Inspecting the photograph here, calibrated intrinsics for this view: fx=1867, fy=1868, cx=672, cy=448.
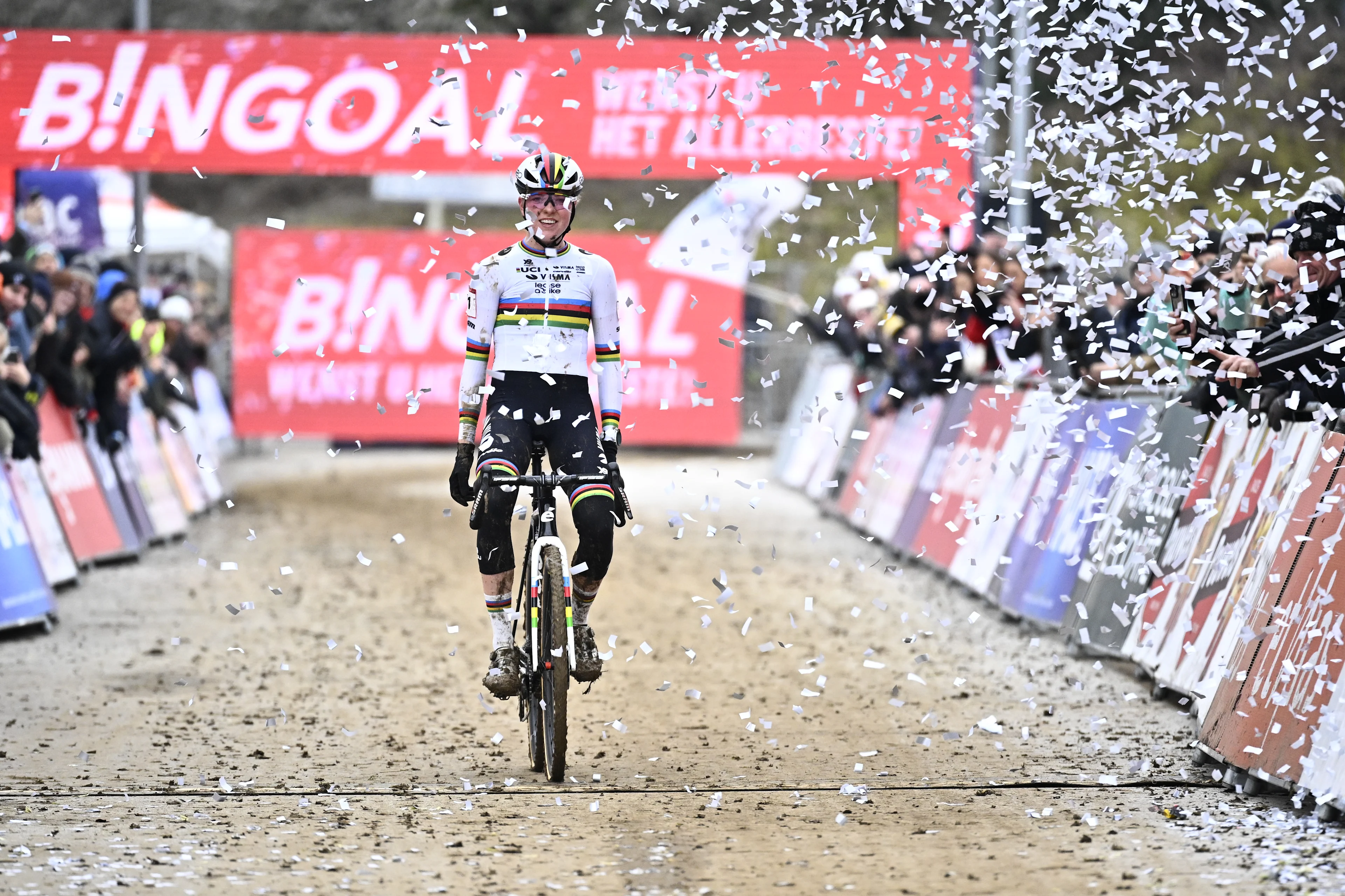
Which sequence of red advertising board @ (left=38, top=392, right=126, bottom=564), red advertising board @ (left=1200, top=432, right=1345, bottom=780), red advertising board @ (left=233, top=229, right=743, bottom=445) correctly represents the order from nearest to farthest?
red advertising board @ (left=1200, top=432, right=1345, bottom=780) → red advertising board @ (left=38, top=392, right=126, bottom=564) → red advertising board @ (left=233, top=229, right=743, bottom=445)

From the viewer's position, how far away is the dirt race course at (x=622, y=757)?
6148 mm

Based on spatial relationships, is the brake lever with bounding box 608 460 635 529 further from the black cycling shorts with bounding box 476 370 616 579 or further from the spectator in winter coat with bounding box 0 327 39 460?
the spectator in winter coat with bounding box 0 327 39 460

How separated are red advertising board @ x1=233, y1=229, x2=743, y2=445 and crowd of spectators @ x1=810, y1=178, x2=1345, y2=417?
34.7 feet

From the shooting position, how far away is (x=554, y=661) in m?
7.43

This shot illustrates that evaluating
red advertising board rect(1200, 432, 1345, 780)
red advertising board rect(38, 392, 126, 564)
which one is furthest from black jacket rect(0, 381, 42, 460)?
red advertising board rect(1200, 432, 1345, 780)

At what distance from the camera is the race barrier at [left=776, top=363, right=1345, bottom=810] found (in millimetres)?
7180

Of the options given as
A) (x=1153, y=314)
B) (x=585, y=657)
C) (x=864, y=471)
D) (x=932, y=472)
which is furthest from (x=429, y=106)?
(x=585, y=657)

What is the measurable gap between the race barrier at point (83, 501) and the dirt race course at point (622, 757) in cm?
33

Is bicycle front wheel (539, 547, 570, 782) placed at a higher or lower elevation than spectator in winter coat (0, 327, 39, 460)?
higher

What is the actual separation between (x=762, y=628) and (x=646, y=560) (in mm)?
4152

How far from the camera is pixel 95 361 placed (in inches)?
627

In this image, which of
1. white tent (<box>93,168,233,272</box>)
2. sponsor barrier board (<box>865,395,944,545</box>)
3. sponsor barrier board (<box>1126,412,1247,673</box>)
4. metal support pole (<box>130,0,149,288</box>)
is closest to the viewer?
sponsor barrier board (<box>1126,412,1247,673</box>)

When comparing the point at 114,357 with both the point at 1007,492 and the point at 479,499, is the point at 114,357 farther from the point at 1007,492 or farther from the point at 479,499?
the point at 479,499

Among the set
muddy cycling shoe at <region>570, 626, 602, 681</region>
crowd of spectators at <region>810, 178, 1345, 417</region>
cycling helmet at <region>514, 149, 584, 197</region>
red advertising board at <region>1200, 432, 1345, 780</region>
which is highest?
crowd of spectators at <region>810, 178, 1345, 417</region>
